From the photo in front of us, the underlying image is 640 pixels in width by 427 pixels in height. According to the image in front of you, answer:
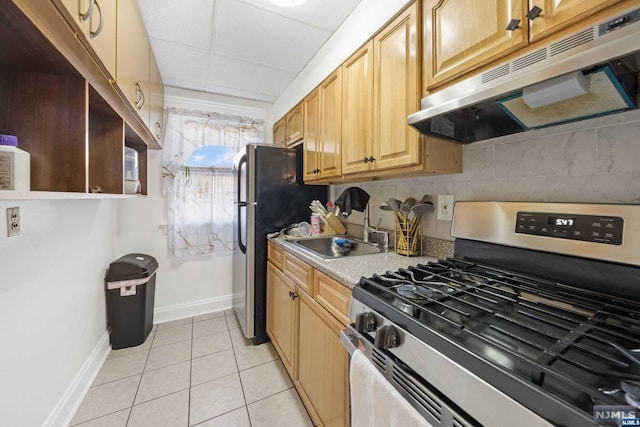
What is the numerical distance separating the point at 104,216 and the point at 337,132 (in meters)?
1.97

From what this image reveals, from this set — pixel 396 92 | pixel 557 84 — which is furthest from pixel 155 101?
pixel 557 84

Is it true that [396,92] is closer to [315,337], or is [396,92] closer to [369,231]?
[369,231]

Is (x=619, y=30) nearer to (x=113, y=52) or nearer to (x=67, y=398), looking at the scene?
(x=113, y=52)

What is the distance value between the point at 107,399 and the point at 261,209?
153cm

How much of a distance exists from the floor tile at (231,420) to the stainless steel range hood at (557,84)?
5.71 ft

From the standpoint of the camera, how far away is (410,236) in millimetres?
1379

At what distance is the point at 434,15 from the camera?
1034mm

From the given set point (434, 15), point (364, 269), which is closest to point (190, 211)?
point (364, 269)

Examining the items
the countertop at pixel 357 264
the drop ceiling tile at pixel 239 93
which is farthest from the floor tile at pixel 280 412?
the drop ceiling tile at pixel 239 93

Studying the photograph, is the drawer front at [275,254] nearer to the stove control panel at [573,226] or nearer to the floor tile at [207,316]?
the floor tile at [207,316]

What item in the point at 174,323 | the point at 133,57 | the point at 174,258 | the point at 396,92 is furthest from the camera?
the point at 174,258

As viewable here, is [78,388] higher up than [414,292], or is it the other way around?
[414,292]

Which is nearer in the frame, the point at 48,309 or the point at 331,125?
the point at 48,309

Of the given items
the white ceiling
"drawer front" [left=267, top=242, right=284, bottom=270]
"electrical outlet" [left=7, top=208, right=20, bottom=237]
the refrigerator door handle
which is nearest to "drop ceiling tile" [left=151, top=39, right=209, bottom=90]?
the white ceiling
